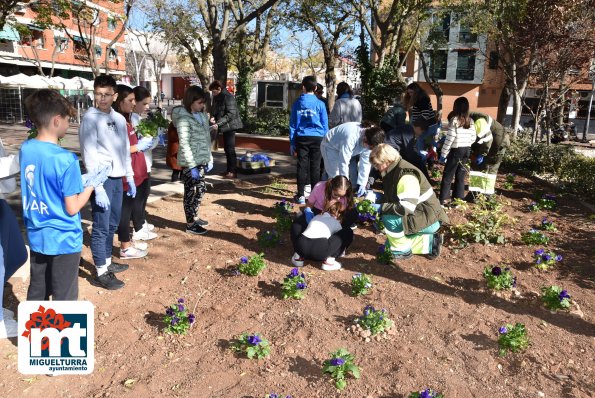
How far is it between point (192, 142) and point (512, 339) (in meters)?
3.81

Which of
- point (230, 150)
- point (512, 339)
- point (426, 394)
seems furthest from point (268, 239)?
point (230, 150)

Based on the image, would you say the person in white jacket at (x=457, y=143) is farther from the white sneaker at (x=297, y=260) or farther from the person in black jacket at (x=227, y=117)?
the person in black jacket at (x=227, y=117)

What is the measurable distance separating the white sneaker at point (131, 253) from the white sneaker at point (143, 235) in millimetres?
414

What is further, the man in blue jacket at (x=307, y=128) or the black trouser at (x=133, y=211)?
the man in blue jacket at (x=307, y=128)

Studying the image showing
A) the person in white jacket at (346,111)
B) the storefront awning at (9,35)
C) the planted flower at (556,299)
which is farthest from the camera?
the storefront awning at (9,35)

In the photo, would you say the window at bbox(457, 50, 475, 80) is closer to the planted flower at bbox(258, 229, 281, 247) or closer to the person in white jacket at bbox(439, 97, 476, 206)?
the person in white jacket at bbox(439, 97, 476, 206)

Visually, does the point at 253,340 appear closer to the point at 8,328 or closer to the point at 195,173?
the point at 8,328

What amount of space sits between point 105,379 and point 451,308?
2768mm

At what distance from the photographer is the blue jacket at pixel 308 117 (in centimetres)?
672

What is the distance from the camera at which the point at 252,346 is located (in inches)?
132

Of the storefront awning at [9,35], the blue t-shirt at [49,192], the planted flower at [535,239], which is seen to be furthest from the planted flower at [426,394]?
the storefront awning at [9,35]

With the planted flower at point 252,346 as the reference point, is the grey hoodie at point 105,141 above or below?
above

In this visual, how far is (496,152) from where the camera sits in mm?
7410

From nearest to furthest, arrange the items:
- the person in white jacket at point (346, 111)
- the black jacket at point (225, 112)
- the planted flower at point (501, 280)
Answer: the planted flower at point (501, 280)
the person in white jacket at point (346, 111)
the black jacket at point (225, 112)
